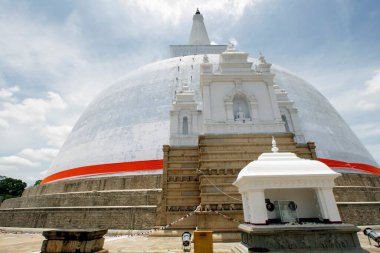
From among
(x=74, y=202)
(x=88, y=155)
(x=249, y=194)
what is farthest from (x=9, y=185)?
(x=249, y=194)

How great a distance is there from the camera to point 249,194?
5.75 metres

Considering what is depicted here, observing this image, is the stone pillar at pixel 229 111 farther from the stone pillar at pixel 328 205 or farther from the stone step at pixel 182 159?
the stone pillar at pixel 328 205

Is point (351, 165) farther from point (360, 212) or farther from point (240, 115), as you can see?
point (240, 115)

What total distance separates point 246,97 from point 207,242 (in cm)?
922

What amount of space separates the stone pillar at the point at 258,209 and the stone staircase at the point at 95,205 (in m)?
8.31

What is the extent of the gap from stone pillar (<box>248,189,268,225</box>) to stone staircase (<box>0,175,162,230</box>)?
831cm

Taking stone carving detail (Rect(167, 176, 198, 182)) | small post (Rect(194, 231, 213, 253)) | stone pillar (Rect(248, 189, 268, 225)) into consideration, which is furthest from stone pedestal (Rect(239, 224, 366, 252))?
stone carving detail (Rect(167, 176, 198, 182))

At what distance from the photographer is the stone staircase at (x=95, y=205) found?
13008mm

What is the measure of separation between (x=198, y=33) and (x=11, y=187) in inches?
1538

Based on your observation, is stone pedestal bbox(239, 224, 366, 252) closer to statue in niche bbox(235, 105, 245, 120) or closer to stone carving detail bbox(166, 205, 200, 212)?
stone carving detail bbox(166, 205, 200, 212)

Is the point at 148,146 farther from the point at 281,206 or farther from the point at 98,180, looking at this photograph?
the point at 281,206

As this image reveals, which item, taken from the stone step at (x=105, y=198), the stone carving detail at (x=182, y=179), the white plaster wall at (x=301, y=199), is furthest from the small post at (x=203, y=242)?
the stone step at (x=105, y=198)

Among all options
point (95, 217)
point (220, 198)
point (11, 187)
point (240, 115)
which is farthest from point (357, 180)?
point (11, 187)

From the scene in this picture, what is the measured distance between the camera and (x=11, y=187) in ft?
124
